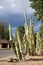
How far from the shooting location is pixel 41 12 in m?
26.2

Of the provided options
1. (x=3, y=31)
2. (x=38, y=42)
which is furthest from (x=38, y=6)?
(x=3, y=31)

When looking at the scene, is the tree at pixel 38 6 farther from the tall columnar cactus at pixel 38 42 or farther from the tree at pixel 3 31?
the tree at pixel 3 31

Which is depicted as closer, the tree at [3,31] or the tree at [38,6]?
the tree at [38,6]

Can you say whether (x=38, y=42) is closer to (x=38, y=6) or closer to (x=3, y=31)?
(x=38, y=6)

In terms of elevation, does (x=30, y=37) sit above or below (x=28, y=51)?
above

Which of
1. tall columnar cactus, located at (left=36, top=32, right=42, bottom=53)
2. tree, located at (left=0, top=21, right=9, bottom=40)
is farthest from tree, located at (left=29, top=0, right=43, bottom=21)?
tree, located at (left=0, top=21, right=9, bottom=40)

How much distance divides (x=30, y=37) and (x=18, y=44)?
473 cm

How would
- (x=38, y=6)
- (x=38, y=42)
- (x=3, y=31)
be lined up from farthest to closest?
(x=3, y=31) < (x=38, y=42) < (x=38, y=6)

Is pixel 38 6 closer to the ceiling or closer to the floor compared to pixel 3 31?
closer to the ceiling

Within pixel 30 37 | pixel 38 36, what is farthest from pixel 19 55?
pixel 38 36

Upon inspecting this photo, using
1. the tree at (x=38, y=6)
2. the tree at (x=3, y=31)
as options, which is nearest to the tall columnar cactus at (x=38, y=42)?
the tree at (x=38, y=6)

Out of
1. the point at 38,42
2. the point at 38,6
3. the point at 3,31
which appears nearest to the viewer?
the point at 38,6

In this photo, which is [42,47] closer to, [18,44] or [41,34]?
[41,34]

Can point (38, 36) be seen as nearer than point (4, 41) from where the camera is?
Yes
